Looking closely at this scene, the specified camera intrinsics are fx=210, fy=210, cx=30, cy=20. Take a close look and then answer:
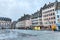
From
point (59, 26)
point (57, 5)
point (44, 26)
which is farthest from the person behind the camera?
point (44, 26)

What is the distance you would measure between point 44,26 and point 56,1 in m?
20.6

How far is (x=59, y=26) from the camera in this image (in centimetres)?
11706

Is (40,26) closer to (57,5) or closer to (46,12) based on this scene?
(46,12)

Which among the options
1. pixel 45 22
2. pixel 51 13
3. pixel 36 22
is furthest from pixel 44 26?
pixel 36 22

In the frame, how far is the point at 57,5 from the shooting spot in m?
143

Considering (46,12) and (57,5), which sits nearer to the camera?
(57,5)

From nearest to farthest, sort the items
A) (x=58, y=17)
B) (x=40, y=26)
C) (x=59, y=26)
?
(x=59, y=26)
(x=58, y=17)
(x=40, y=26)

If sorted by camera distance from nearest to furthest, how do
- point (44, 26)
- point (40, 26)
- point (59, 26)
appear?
1. point (59, 26)
2. point (44, 26)
3. point (40, 26)

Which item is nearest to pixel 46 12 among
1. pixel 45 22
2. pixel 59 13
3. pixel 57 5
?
pixel 45 22

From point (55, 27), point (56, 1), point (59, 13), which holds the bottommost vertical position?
point (55, 27)

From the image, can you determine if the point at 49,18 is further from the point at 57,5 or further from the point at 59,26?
the point at 59,26

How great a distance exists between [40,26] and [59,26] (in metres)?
50.6

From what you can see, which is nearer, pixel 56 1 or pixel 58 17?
pixel 58 17

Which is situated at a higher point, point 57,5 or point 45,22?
point 57,5
